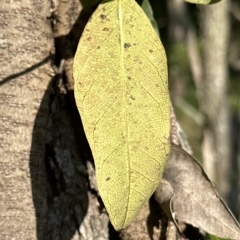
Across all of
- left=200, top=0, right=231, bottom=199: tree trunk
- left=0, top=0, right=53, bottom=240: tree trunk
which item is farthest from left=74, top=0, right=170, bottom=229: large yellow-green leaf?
left=200, top=0, right=231, bottom=199: tree trunk

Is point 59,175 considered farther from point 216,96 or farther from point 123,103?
point 216,96

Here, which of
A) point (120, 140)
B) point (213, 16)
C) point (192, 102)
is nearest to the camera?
point (120, 140)

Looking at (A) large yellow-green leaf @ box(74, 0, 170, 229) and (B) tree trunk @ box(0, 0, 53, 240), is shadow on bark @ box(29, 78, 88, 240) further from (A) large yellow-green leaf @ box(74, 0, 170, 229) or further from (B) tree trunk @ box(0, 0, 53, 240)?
(A) large yellow-green leaf @ box(74, 0, 170, 229)

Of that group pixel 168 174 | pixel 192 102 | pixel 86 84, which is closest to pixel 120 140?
pixel 86 84

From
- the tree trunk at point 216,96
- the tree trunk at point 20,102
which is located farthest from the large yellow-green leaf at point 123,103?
the tree trunk at point 216,96

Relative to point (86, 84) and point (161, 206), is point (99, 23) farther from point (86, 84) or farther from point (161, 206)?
point (161, 206)

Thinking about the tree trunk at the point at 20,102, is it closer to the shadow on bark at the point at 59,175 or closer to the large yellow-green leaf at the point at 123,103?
the shadow on bark at the point at 59,175
